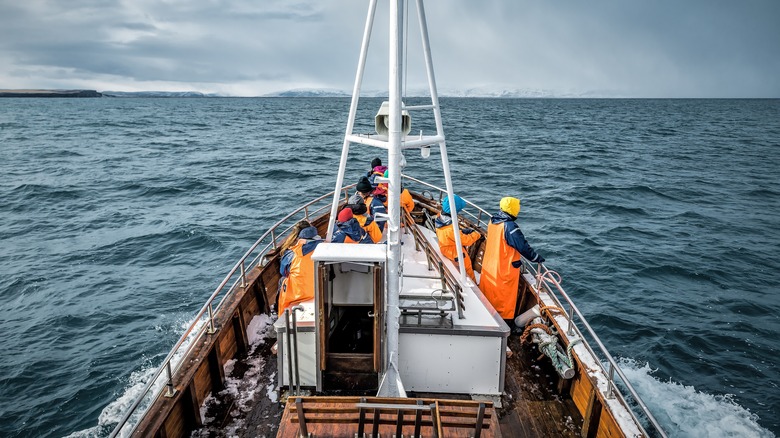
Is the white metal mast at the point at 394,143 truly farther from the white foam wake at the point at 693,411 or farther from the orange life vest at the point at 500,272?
the white foam wake at the point at 693,411

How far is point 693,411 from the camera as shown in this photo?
945 cm

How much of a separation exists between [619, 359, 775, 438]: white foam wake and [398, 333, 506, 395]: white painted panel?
4956mm

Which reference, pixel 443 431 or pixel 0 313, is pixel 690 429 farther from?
pixel 0 313

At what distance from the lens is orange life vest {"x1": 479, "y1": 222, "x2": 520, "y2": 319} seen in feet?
25.1

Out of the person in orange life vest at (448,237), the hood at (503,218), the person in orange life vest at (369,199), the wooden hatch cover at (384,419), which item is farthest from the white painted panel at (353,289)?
the person in orange life vest at (369,199)

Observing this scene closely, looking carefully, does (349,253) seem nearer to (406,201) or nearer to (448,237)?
(448,237)

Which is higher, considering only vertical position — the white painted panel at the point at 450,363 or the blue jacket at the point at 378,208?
the blue jacket at the point at 378,208

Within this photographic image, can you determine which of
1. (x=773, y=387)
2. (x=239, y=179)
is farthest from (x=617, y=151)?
(x=773, y=387)

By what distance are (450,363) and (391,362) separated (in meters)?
1.03

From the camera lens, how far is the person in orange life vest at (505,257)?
745 centimetres

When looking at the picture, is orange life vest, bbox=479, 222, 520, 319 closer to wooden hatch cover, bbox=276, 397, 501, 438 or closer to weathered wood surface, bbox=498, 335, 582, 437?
weathered wood surface, bbox=498, 335, 582, 437

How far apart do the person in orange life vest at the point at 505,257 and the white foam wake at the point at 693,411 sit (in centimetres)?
418

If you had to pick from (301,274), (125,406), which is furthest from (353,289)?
(125,406)

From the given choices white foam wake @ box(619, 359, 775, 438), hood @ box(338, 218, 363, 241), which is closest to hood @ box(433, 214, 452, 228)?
hood @ box(338, 218, 363, 241)
